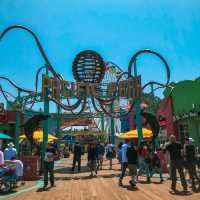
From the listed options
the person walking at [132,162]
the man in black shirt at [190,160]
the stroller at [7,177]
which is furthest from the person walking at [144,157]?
the stroller at [7,177]

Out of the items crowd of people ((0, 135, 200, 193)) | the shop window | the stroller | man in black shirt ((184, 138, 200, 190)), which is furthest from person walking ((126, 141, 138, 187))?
the shop window

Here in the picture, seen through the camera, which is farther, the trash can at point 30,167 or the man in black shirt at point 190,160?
the trash can at point 30,167

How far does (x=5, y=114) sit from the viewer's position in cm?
3294

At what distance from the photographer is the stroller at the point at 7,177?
34.3 ft

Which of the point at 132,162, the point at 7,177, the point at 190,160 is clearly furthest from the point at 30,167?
the point at 190,160

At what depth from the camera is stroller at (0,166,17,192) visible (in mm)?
10440

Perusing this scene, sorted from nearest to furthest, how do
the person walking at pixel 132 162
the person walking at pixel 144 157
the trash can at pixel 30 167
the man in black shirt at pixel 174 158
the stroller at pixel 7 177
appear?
the man in black shirt at pixel 174 158
the stroller at pixel 7 177
the person walking at pixel 132 162
the person walking at pixel 144 157
the trash can at pixel 30 167

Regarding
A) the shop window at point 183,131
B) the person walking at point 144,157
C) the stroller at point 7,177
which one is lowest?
the stroller at point 7,177

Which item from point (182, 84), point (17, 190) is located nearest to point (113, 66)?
point (182, 84)

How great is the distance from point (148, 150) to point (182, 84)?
13.7 m

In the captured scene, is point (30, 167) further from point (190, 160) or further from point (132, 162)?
point (190, 160)

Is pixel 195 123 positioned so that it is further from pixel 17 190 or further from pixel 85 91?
pixel 17 190

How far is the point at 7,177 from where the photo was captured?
10.6 m

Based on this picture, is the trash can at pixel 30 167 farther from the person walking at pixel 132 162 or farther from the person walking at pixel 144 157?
the person walking at pixel 132 162
